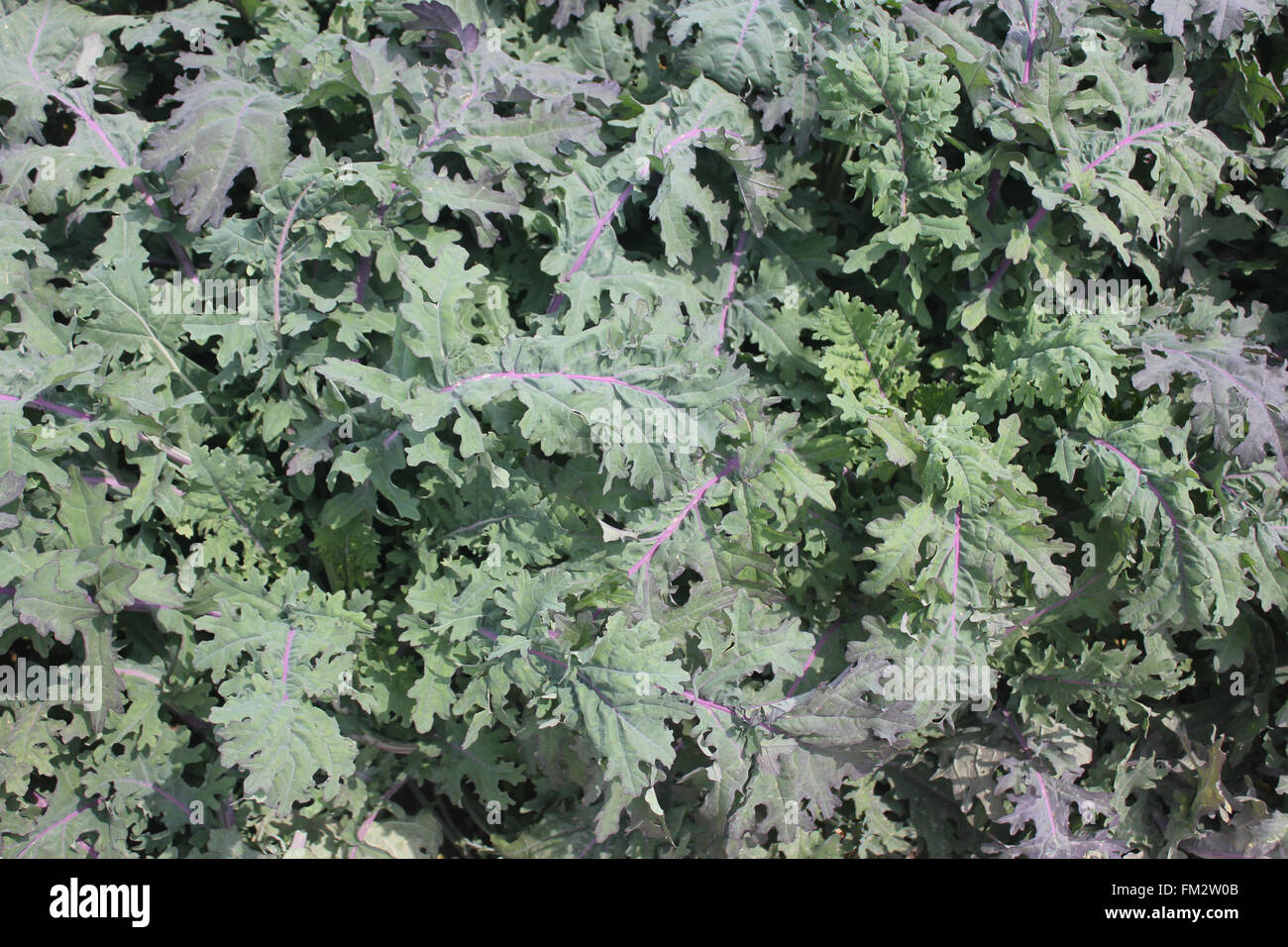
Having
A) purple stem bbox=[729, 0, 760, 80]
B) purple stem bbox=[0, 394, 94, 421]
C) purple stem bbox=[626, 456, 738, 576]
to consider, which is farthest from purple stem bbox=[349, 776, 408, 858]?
purple stem bbox=[729, 0, 760, 80]

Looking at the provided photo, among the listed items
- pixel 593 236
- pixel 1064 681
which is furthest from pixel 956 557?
pixel 593 236

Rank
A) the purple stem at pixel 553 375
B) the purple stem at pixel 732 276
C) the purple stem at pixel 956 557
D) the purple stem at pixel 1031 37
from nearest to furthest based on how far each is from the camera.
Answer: the purple stem at pixel 553 375 → the purple stem at pixel 956 557 → the purple stem at pixel 1031 37 → the purple stem at pixel 732 276

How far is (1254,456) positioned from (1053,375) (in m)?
0.70

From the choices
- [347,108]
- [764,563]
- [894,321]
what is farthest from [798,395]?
[347,108]

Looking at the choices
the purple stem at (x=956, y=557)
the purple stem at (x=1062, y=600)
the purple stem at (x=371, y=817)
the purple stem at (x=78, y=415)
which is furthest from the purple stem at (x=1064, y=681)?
the purple stem at (x=78, y=415)

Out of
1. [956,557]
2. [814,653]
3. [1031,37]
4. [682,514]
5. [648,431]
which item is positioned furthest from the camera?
[1031,37]

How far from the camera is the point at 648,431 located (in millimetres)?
2936

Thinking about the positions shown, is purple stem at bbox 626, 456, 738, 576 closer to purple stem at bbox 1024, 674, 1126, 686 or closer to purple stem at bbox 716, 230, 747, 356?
purple stem at bbox 716, 230, 747, 356

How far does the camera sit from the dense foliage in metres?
3.01

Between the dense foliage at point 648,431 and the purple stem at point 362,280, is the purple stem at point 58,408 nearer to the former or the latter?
the dense foliage at point 648,431

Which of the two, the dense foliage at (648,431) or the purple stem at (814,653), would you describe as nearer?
the dense foliage at (648,431)

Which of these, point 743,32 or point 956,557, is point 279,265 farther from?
point 956,557

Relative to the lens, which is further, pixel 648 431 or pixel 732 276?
pixel 732 276

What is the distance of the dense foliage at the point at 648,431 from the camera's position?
3014 millimetres
